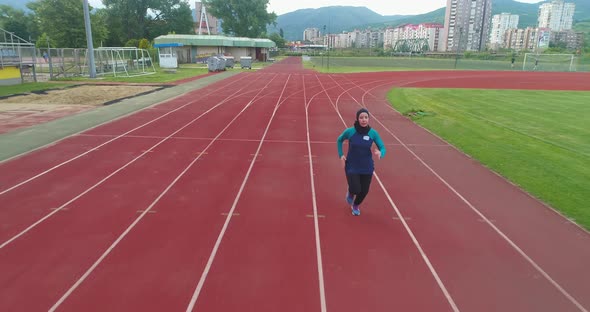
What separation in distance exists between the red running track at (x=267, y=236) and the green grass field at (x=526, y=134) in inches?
25.5

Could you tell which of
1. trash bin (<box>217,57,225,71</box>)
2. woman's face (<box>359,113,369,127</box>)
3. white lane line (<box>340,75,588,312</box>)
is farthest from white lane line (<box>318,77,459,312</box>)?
trash bin (<box>217,57,225,71</box>)

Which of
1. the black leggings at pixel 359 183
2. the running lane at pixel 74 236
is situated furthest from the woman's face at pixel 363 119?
the running lane at pixel 74 236

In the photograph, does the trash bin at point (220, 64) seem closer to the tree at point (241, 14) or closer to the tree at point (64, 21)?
the tree at point (64, 21)

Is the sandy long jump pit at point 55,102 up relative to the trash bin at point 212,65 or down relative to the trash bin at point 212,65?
down

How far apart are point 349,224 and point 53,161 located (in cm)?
770

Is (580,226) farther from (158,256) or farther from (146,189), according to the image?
(146,189)

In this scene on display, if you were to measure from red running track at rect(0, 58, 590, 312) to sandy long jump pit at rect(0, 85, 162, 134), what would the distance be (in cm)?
513

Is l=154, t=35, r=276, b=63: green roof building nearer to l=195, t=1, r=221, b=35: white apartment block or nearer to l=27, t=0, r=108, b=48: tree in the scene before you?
l=195, t=1, r=221, b=35: white apartment block

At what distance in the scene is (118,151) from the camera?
34.2 feet

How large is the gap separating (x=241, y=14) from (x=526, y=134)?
74233 millimetres

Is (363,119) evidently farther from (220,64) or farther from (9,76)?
(220,64)

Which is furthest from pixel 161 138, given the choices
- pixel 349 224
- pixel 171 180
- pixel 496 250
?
pixel 496 250

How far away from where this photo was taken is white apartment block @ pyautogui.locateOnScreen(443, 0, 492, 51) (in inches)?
6265

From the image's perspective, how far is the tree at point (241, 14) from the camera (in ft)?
257
